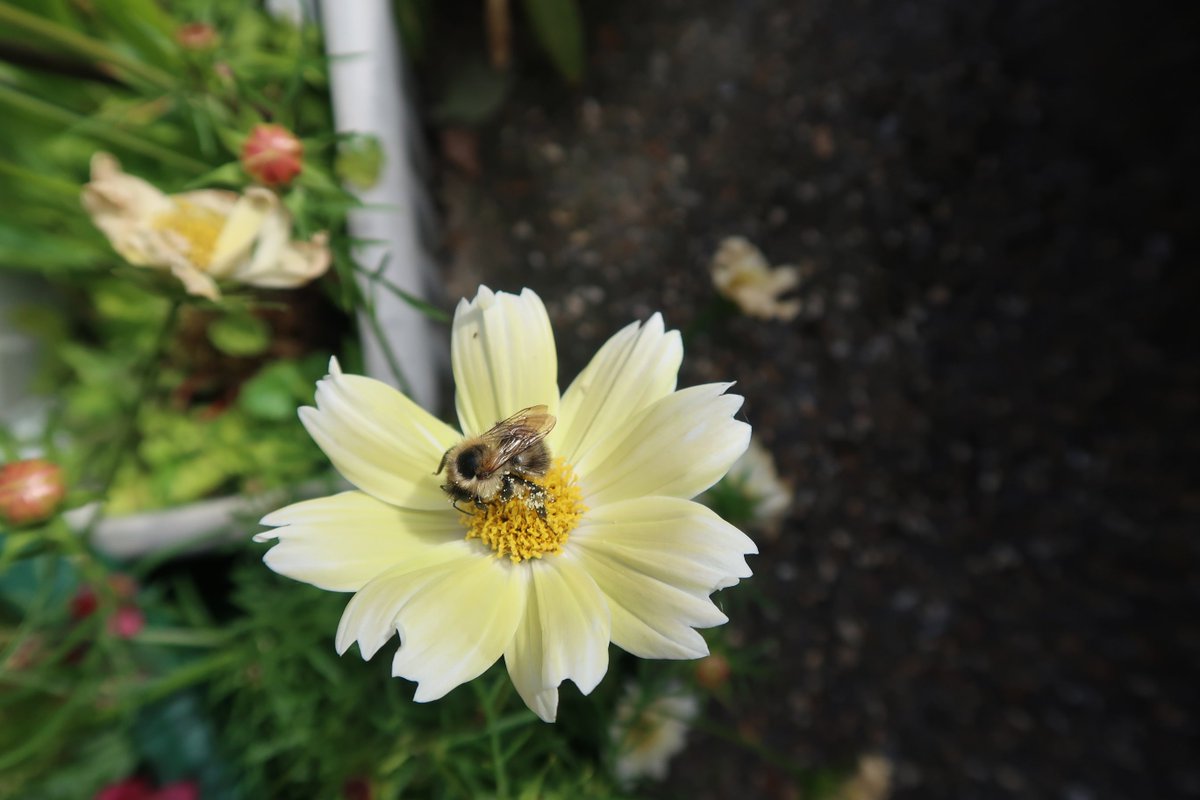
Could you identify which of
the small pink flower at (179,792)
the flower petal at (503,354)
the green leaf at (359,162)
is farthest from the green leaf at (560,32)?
the small pink flower at (179,792)

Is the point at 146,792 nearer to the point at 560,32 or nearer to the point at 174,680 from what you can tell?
the point at 174,680

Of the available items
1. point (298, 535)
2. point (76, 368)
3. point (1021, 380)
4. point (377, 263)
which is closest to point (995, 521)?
point (1021, 380)

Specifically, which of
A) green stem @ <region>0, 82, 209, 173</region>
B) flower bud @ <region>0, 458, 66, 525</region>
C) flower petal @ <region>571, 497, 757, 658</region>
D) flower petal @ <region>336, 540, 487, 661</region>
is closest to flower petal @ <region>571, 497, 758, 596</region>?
flower petal @ <region>571, 497, 757, 658</region>

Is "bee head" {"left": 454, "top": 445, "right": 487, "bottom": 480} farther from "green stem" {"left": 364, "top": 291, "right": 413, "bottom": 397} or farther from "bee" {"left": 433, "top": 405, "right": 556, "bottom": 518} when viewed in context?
"green stem" {"left": 364, "top": 291, "right": 413, "bottom": 397}

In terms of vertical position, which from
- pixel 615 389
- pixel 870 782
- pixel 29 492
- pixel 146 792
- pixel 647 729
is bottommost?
pixel 870 782

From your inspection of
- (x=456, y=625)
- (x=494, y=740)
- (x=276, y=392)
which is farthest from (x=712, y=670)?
(x=276, y=392)

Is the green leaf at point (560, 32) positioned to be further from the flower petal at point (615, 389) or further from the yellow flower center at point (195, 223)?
the flower petal at point (615, 389)
